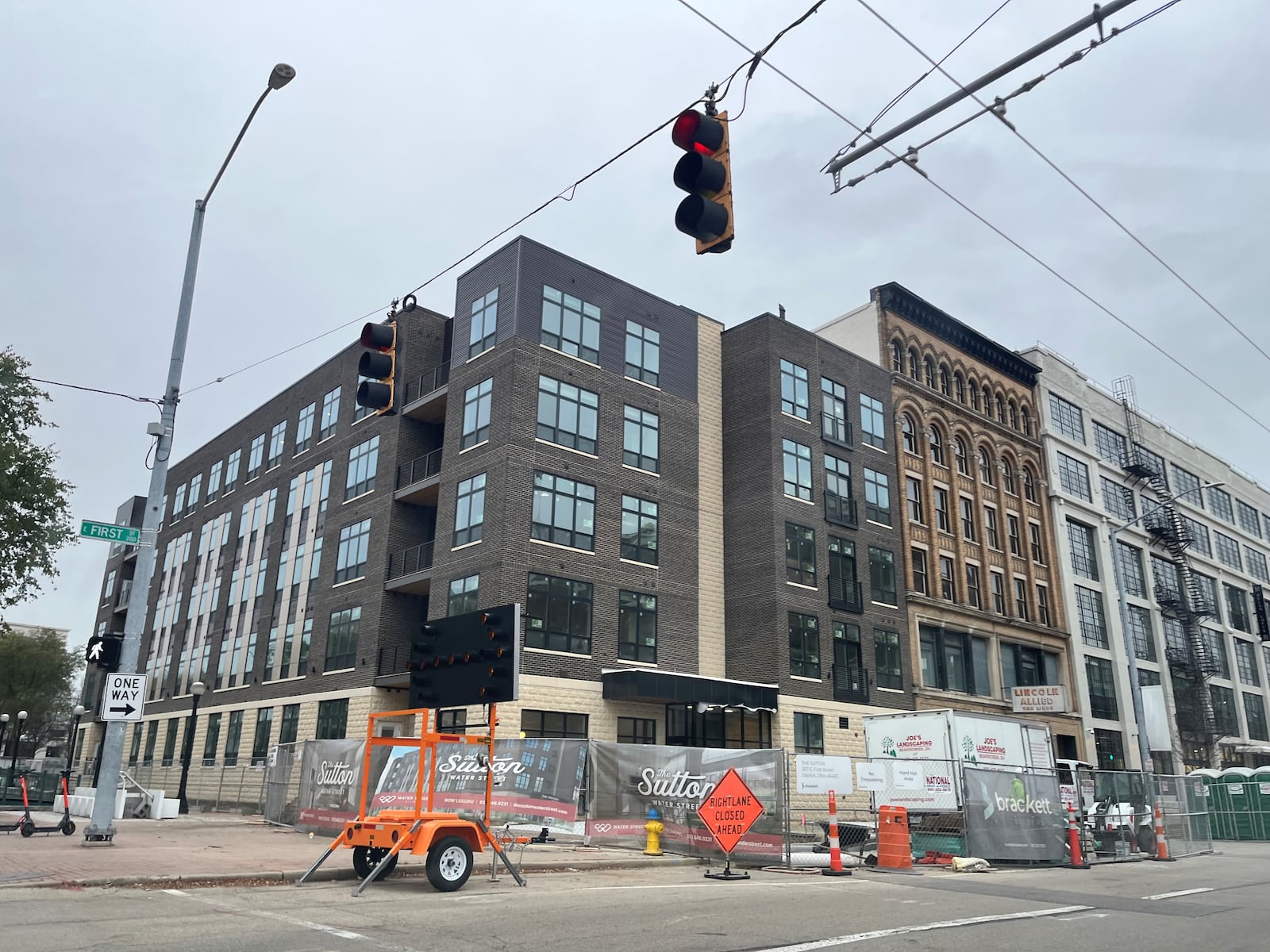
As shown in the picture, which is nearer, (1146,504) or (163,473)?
(163,473)

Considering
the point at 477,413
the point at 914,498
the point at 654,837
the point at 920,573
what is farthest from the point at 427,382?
the point at 654,837

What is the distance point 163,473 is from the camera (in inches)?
714

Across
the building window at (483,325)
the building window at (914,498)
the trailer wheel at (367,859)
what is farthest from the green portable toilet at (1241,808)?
the trailer wheel at (367,859)

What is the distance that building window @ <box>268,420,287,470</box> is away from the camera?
45.7 m

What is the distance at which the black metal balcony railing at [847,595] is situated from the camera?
36250 millimetres

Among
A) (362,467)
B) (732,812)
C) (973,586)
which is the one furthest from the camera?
(973,586)

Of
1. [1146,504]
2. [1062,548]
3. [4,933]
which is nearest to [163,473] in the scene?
[4,933]

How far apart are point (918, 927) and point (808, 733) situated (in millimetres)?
24391

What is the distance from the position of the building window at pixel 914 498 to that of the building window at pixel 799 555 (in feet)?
23.8

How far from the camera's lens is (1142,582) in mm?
52938

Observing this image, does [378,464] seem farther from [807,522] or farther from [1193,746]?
[1193,746]

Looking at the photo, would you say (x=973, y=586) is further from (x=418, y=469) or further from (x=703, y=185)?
(x=703, y=185)

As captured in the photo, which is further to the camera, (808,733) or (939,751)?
(808,733)

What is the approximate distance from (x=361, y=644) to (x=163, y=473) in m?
17.7
